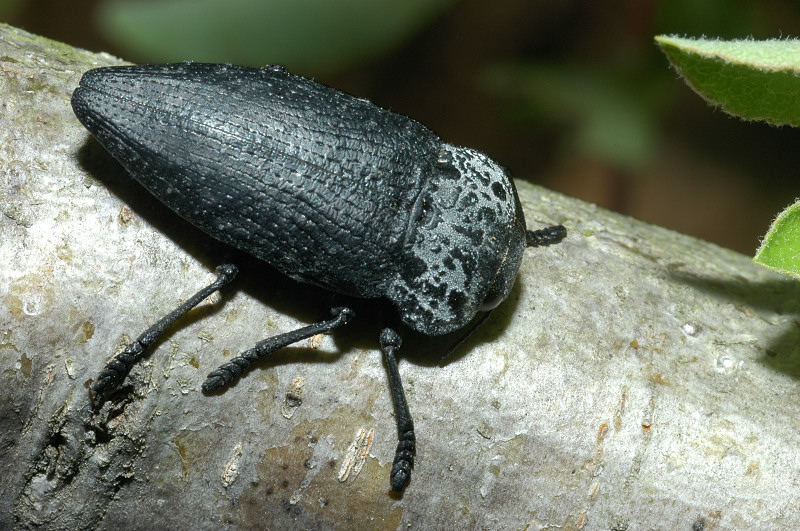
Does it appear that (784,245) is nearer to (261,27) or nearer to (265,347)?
(265,347)

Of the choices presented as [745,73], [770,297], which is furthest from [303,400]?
[770,297]

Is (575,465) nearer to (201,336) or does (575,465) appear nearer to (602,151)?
(201,336)

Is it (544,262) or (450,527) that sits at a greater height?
(544,262)

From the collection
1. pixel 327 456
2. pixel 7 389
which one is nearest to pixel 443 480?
pixel 327 456

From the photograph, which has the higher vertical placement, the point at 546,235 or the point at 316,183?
the point at 316,183

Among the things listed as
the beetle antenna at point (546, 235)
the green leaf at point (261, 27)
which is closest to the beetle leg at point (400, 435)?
the beetle antenna at point (546, 235)

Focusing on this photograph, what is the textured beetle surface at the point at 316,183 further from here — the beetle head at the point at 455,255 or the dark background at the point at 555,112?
the dark background at the point at 555,112
